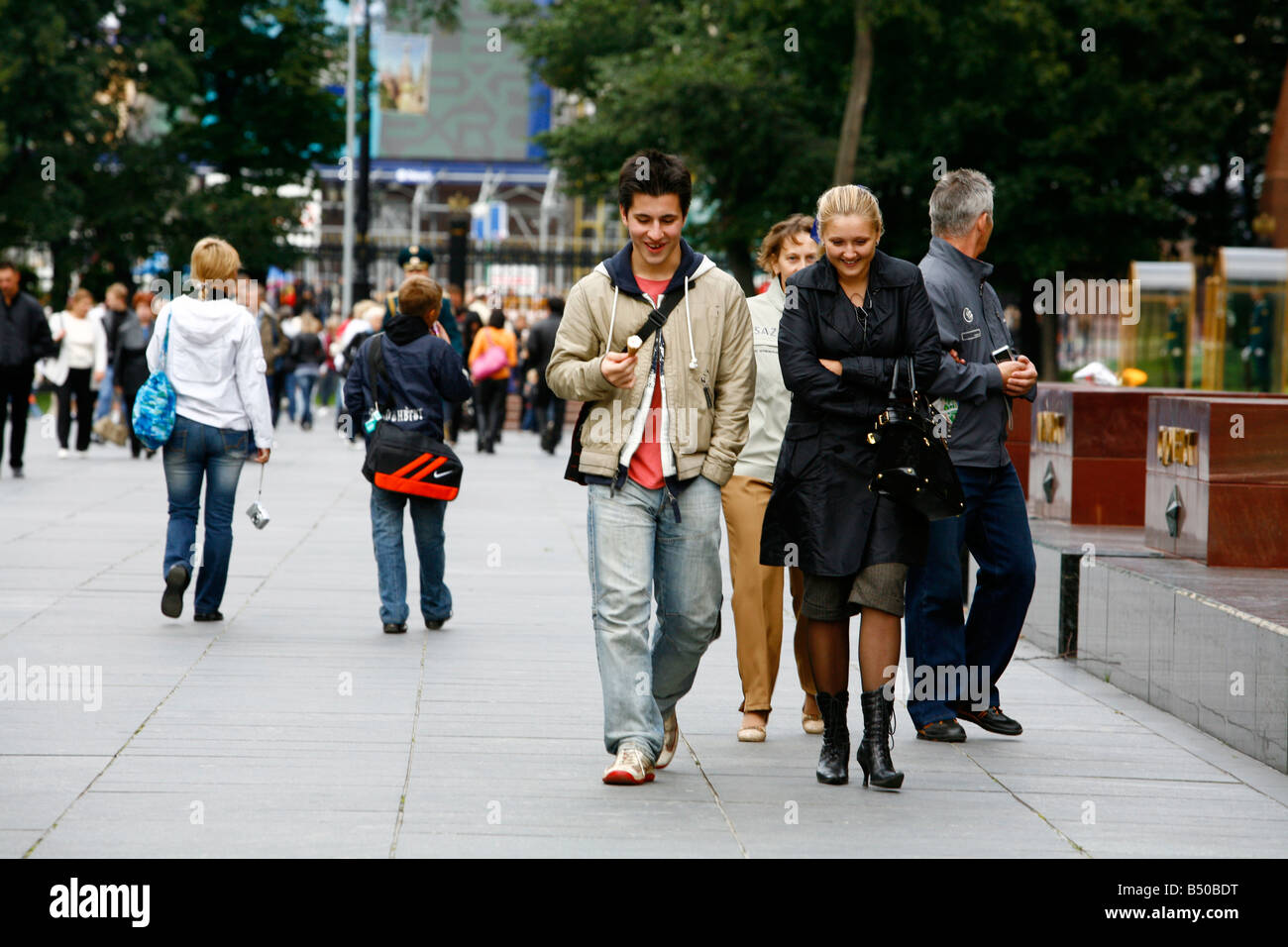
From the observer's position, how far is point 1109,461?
10570 millimetres

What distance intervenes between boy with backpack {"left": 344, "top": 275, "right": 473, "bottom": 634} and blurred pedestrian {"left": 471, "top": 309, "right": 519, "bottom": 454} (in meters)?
13.6

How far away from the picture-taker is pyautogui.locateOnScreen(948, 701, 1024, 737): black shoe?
22.5 ft

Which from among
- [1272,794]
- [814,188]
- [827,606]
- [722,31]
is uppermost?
[722,31]

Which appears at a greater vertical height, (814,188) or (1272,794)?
(814,188)

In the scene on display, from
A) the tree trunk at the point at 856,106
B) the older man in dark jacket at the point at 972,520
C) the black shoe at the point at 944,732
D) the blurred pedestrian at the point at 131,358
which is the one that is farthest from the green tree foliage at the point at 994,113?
the black shoe at the point at 944,732

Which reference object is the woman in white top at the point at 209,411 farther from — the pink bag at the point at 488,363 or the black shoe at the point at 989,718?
the pink bag at the point at 488,363

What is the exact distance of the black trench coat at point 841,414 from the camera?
5.75m

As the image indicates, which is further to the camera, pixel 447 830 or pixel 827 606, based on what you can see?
pixel 827 606

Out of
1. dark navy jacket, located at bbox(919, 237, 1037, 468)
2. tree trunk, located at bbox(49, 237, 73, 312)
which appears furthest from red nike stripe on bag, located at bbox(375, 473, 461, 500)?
tree trunk, located at bbox(49, 237, 73, 312)
